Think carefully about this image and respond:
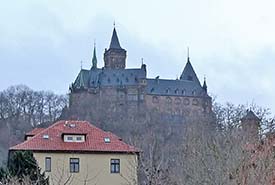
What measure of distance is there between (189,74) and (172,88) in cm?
712

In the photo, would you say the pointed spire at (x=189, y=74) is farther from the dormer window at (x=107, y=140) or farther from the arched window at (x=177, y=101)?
Result: the dormer window at (x=107, y=140)

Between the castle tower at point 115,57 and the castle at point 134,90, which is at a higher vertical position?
the castle tower at point 115,57

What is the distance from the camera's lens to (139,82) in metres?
116

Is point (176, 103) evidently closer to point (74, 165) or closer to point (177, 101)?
point (177, 101)

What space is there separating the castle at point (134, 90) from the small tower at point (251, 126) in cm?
7165

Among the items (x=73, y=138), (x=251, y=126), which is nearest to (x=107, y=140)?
(x=73, y=138)

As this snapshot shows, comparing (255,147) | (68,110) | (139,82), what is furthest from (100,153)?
(139,82)

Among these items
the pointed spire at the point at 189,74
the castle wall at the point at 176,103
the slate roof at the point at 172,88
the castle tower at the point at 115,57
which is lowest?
the castle wall at the point at 176,103

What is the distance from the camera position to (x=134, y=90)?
4500 inches

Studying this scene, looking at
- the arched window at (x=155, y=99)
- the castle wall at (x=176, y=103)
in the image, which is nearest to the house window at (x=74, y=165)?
the castle wall at (x=176, y=103)

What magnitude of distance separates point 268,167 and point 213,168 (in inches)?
54.1

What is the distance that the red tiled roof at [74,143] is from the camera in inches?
1451

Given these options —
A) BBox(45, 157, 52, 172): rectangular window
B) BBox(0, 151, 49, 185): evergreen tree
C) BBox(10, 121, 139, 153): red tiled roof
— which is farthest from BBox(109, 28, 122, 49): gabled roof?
BBox(0, 151, 49, 185): evergreen tree

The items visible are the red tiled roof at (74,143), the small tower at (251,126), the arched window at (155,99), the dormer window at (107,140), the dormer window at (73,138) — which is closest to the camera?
the small tower at (251,126)
